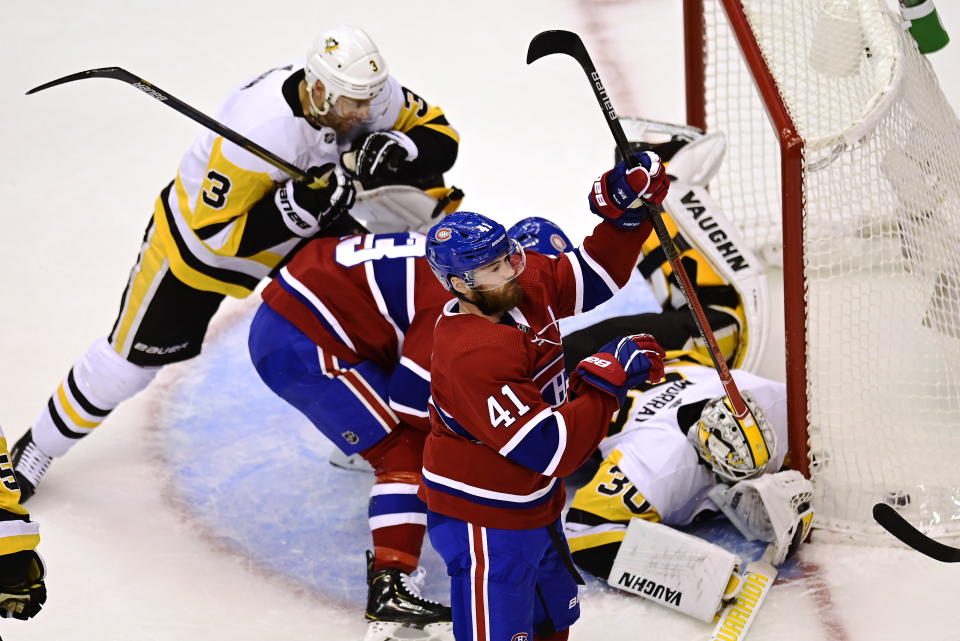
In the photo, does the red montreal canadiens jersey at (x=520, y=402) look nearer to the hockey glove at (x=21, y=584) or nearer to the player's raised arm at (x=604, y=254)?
the player's raised arm at (x=604, y=254)

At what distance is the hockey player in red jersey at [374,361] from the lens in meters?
3.15

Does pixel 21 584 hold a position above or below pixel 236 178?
below

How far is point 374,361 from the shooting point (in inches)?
131

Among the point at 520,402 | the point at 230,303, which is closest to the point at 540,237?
the point at 520,402

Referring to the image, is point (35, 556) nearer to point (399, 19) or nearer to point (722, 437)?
point (722, 437)

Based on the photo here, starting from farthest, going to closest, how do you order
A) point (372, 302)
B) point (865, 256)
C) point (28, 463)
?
point (28, 463) < point (865, 256) < point (372, 302)

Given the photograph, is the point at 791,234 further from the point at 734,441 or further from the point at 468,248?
the point at 468,248

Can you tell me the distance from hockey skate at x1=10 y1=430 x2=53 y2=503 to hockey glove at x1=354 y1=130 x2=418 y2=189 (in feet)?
3.97

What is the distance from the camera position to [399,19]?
246 inches

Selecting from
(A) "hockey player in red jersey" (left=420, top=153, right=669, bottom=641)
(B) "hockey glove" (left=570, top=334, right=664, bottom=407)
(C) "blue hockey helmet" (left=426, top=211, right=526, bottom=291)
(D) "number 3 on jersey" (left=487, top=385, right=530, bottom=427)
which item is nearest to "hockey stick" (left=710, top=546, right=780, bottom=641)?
(A) "hockey player in red jersey" (left=420, top=153, right=669, bottom=641)

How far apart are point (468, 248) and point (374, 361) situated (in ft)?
2.82

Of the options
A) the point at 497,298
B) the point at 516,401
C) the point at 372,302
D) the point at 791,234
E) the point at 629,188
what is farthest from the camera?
the point at 372,302

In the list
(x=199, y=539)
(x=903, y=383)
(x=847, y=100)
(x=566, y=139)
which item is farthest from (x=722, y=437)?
(x=566, y=139)

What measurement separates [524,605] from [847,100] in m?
1.73
